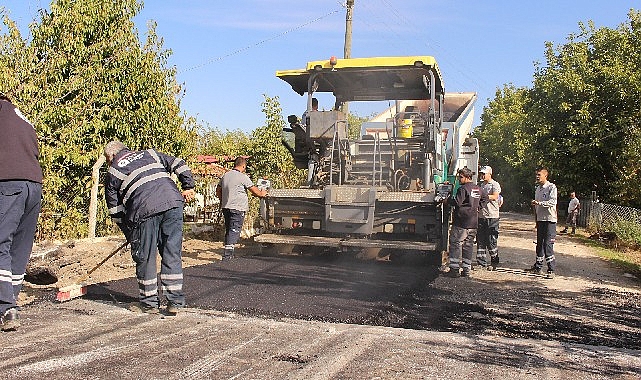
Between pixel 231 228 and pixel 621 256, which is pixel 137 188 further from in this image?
pixel 621 256

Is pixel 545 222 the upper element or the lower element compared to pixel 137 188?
lower

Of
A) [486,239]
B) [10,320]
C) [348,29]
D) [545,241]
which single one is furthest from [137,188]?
[348,29]

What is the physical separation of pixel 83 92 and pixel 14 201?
6456 mm

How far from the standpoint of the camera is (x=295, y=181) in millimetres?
13570

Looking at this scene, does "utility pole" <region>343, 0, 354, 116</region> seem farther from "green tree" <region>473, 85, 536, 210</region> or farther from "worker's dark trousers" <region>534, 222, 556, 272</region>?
"green tree" <region>473, 85, 536, 210</region>

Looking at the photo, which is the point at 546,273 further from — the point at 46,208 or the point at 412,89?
the point at 46,208

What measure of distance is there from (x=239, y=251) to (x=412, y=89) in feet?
12.0

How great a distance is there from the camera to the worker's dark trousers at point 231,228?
341 inches

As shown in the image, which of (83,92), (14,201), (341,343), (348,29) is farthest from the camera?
(348,29)

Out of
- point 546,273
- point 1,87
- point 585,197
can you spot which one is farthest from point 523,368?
point 585,197

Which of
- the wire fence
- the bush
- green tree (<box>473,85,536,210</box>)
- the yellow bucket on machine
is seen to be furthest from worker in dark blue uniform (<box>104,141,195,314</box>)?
green tree (<box>473,85,536,210</box>)

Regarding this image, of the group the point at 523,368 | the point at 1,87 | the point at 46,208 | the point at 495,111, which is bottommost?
the point at 523,368

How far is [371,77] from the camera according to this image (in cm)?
940

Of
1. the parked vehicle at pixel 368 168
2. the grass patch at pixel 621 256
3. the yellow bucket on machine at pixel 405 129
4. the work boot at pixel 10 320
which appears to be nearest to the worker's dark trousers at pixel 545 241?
the parked vehicle at pixel 368 168
